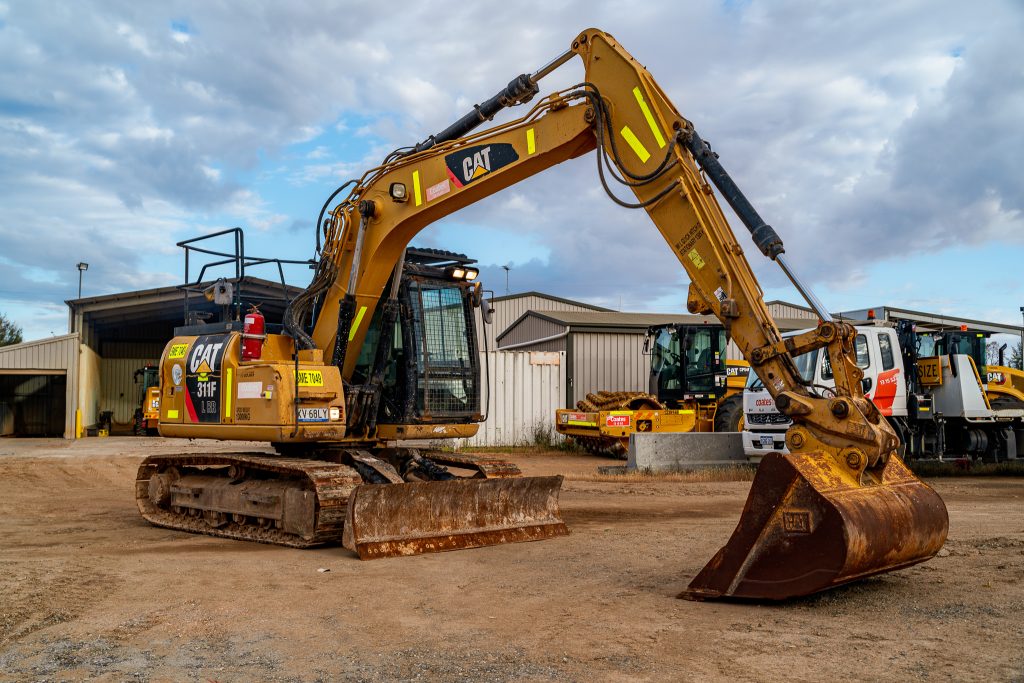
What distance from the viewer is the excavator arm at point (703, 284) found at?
5.70m

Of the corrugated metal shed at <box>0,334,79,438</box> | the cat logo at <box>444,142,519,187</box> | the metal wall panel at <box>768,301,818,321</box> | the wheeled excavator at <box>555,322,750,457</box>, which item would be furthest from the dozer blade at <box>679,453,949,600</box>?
the metal wall panel at <box>768,301,818,321</box>

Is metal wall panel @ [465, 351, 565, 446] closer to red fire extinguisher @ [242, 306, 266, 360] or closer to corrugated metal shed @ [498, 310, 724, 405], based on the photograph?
corrugated metal shed @ [498, 310, 724, 405]

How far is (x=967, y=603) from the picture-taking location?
586cm

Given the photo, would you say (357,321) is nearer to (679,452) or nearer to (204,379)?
(204,379)

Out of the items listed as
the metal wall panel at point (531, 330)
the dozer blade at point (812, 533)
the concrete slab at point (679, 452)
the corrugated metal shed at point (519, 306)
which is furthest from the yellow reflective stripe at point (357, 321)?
the corrugated metal shed at point (519, 306)

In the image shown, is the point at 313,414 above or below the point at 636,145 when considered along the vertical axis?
below

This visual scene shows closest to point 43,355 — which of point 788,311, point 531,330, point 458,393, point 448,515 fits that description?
point 531,330

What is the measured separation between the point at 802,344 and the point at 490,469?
410cm

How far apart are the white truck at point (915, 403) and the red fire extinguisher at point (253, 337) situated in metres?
8.36

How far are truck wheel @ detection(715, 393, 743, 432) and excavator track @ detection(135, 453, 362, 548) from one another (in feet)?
33.8

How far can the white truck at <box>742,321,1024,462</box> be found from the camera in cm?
1457

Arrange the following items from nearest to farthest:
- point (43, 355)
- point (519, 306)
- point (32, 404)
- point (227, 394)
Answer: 1. point (227, 394)
2. point (43, 355)
3. point (32, 404)
4. point (519, 306)

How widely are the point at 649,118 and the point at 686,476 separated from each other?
934 cm

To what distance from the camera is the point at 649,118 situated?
7.27 meters
